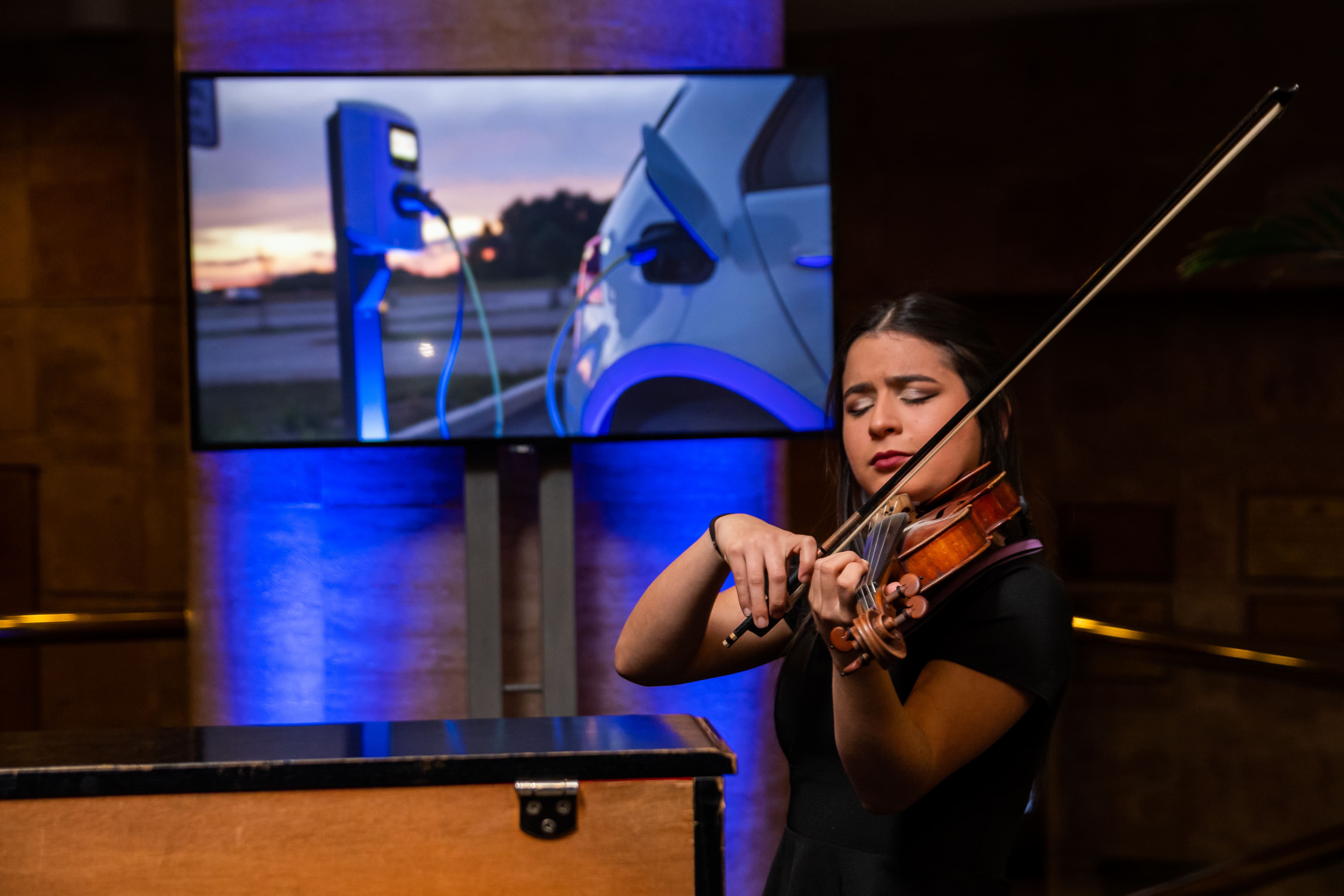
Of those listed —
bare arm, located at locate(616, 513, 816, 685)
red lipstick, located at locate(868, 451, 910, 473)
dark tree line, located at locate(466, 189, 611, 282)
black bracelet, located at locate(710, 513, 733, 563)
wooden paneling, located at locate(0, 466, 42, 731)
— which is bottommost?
wooden paneling, located at locate(0, 466, 42, 731)

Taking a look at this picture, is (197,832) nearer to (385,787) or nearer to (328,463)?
(385,787)

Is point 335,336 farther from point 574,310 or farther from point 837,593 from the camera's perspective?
point 837,593

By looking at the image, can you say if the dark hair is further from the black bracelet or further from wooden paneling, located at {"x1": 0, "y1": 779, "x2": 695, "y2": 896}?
wooden paneling, located at {"x1": 0, "y1": 779, "x2": 695, "y2": 896}

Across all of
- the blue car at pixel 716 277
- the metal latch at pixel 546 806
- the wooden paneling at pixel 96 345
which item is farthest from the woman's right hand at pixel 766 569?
the wooden paneling at pixel 96 345

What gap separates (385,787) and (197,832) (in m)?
0.15

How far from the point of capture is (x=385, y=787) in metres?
0.96

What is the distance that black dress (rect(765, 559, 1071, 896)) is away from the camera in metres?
1.09

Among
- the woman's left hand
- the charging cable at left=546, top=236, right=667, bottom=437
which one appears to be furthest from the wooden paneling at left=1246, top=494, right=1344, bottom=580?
the woman's left hand

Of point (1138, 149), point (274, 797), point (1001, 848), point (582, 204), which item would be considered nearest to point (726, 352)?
point (582, 204)

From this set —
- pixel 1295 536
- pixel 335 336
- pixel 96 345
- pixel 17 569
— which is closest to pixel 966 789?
pixel 335 336

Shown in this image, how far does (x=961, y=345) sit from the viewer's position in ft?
4.09

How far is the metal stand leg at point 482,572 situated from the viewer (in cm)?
244

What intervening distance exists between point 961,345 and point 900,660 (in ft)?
1.23

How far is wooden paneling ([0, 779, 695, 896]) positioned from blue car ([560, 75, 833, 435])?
147 cm
